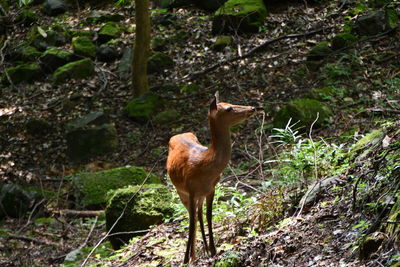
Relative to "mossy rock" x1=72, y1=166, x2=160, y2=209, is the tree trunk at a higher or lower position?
higher

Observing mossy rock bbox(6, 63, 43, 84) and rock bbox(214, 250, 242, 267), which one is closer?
rock bbox(214, 250, 242, 267)

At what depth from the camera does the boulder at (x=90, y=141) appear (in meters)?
10.5

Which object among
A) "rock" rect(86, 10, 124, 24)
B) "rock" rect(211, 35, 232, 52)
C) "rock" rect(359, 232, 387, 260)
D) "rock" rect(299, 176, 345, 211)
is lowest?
"rock" rect(211, 35, 232, 52)

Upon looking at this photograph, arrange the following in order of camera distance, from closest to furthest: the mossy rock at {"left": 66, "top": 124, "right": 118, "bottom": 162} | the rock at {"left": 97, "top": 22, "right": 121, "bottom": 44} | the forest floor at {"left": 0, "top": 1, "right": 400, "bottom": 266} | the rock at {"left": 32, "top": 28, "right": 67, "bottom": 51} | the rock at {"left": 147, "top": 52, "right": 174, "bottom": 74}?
the forest floor at {"left": 0, "top": 1, "right": 400, "bottom": 266} → the mossy rock at {"left": 66, "top": 124, "right": 118, "bottom": 162} → the rock at {"left": 147, "top": 52, "right": 174, "bottom": 74} → the rock at {"left": 97, "top": 22, "right": 121, "bottom": 44} → the rock at {"left": 32, "top": 28, "right": 67, "bottom": 51}

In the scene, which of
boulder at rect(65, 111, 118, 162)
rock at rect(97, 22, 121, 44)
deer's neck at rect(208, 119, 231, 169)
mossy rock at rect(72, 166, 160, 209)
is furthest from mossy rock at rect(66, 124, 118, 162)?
deer's neck at rect(208, 119, 231, 169)

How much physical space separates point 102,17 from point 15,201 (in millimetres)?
8062

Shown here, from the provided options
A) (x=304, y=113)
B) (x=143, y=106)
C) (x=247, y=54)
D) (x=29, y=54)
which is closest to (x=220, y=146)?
(x=304, y=113)

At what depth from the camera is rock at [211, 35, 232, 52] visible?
→ 12.6 meters

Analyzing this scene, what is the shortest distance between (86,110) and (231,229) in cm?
779

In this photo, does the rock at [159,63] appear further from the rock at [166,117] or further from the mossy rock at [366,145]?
the mossy rock at [366,145]

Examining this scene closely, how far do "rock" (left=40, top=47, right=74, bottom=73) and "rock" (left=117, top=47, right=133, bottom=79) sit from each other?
162 centimetres

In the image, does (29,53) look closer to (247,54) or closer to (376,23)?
(247,54)

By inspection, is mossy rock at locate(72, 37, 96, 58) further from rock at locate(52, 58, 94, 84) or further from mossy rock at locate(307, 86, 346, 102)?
mossy rock at locate(307, 86, 346, 102)

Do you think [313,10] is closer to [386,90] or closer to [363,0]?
[363,0]
